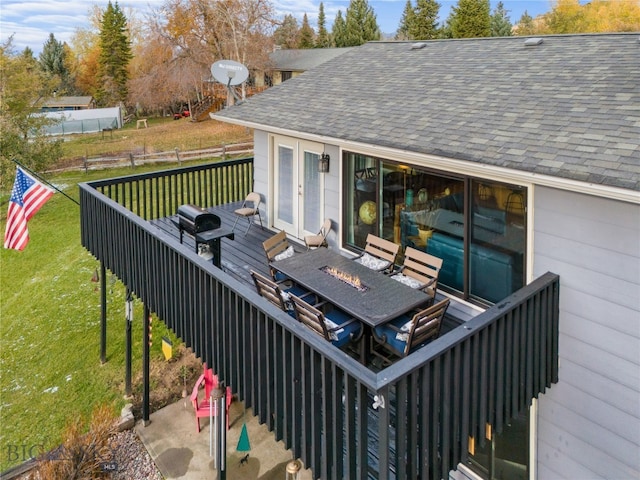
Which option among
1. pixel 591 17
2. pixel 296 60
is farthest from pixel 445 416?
pixel 591 17

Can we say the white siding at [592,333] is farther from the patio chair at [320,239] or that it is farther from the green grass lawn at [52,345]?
the green grass lawn at [52,345]

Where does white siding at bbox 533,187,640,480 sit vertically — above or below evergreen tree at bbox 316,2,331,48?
below

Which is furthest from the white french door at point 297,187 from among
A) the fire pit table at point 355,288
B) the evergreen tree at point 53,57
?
the evergreen tree at point 53,57

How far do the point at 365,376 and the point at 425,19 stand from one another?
157 ft

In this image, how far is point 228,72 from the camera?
9.29 meters

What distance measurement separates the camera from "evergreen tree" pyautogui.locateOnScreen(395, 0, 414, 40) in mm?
46981

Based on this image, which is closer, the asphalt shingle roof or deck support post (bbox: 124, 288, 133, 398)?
the asphalt shingle roof

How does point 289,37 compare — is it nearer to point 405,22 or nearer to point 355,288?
point 405,22

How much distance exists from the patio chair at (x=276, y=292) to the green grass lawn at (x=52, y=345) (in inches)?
158

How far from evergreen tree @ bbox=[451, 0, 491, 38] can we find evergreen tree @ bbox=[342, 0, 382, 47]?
13382 millimetres

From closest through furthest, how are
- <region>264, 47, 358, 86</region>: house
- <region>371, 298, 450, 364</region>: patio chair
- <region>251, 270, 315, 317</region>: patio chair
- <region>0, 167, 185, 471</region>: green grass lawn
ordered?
<region>371, 298, 450, 364</region>: patio chair
<region>251, 270, 315, 317</region>: patio chair
<region>0, 167, 185, 471</region>: green grass lawn
<region>264, 47, 358, 86</region>: house

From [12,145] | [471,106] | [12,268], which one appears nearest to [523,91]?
[471,106]

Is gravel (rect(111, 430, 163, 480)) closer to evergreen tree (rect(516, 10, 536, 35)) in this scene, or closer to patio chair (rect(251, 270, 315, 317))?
patio chair (rect(251, 270, 315, 317))

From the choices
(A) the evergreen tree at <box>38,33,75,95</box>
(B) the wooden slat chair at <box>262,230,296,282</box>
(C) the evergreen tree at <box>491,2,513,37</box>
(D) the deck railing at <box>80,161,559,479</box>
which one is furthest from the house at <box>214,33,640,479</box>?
(A) the evergreen tree at <box>38,33,75,95</box>
